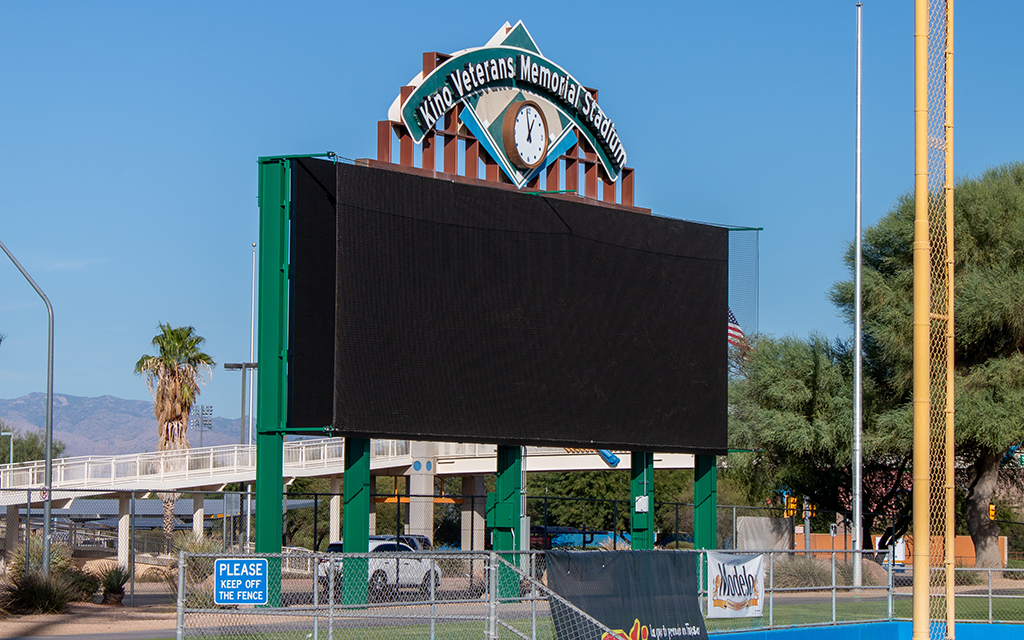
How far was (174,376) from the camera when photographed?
50.2 m

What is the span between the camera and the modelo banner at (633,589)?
1423cm

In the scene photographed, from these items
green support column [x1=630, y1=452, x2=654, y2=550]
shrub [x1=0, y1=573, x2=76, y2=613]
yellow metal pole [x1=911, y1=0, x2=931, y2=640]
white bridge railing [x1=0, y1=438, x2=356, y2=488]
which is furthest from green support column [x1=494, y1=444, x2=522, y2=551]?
white bridge railing [x1=0, y1=438, x2=356, y2=488]

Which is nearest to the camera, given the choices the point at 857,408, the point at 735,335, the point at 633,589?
the point at 633,589

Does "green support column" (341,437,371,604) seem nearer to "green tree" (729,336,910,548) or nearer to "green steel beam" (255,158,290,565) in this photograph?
"green steel beam" (255,158,290,565)

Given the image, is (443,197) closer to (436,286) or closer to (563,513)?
(436,286)

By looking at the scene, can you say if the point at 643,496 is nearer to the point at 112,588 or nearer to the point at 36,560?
the point at 112,588

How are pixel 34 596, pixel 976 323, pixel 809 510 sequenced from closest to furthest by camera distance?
pixel 34 596 < pixel 976 323 < pixel 809 510

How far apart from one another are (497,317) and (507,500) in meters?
3.89

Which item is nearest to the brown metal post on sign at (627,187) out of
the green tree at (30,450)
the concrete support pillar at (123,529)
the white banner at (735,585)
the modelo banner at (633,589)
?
the white banner at (735,585)

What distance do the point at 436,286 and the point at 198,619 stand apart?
21.4ft

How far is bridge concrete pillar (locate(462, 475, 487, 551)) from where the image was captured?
4428 centimetres

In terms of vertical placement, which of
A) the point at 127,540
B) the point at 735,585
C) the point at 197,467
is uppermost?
the point at 197,467

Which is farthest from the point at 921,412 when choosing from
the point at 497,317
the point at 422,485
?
the point at 422,485

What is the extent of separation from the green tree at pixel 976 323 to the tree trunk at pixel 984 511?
0.10 feet
